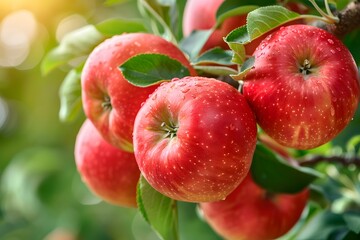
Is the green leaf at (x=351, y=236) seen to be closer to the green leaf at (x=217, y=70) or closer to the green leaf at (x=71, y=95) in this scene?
the green leaf at (x=217, y=70)

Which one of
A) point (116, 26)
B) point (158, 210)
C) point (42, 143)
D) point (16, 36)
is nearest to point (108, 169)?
point (158, 210)

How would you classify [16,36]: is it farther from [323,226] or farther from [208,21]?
[323,226]

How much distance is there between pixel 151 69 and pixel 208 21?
0.25m

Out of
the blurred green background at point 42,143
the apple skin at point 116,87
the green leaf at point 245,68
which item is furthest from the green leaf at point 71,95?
the blurred green background at point 42,143

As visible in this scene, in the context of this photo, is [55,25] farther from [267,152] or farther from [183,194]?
[183,194]

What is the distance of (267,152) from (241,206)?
88 mm

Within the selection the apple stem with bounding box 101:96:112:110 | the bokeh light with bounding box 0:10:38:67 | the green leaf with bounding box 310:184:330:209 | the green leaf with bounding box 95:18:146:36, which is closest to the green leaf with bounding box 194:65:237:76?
the apple stem with bounding box 101:96:112:110

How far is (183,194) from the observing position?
2.34 ft

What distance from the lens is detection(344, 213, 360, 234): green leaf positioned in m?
0.94

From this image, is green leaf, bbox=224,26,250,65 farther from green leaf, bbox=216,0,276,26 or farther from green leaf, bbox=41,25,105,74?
green leaf, bbox=41,25,105,74

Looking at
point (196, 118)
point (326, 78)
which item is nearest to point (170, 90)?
point (196, 118)

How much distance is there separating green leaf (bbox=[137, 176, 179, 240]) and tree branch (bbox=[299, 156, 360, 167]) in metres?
0.30

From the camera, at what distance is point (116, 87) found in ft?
2.67

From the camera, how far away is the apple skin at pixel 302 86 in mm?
690
